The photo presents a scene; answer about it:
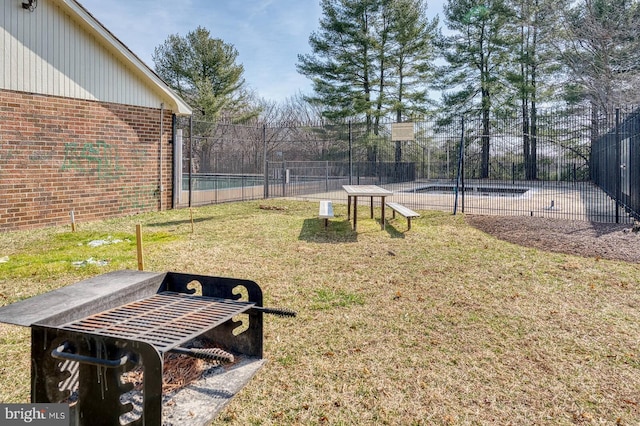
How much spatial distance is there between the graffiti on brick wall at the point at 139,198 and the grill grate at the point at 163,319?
772 centimetres

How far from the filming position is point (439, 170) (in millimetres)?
17078

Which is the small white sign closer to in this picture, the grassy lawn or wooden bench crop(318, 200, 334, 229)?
wooden bench crop(318, 200, 334, 229)

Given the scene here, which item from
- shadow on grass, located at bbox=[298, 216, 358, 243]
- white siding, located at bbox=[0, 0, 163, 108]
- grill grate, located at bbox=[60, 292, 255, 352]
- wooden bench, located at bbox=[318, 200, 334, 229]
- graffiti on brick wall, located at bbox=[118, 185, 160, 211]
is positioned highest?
white siding, located at bbox=[0, 0, 163, 108]

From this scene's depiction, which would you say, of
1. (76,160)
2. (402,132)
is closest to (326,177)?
(402,132)

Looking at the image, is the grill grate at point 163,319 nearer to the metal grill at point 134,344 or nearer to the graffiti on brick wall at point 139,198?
the metal grill at point 134,344

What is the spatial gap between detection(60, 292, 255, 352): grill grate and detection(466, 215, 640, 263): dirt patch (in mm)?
5580

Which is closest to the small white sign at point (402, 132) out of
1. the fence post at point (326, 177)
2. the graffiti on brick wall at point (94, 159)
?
the fence post at point (326, 177)

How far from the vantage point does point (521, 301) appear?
4031 millimetres

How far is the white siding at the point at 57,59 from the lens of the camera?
742 centimetres

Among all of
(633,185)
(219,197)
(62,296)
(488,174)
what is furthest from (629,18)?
(62,296)

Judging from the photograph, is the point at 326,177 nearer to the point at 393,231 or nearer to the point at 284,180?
the point at 284,180

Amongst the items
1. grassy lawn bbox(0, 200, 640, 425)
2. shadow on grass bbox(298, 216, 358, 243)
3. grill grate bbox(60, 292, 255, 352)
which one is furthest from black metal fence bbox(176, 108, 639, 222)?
grill grate bbox(60, 292, 255, 352)

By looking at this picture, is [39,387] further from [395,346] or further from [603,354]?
[603,354]

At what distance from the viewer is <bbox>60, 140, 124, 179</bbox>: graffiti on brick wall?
27.8ft
